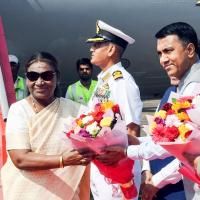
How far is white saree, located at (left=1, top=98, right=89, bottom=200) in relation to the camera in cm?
269

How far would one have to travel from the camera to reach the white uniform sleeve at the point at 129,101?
3471 millimetres

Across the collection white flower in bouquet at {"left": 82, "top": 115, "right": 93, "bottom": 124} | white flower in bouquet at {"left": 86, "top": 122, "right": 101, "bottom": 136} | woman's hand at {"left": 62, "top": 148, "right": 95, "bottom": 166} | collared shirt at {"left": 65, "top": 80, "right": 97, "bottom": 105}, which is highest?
white flower in bouquet at {"left": 82, "top": 115, "right": 93, "bottom": 124}

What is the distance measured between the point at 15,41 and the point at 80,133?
259 inches

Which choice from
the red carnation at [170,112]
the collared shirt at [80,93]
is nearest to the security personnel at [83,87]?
the collared shirt at [80,93]

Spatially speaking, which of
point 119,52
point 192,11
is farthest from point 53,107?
point 192,11

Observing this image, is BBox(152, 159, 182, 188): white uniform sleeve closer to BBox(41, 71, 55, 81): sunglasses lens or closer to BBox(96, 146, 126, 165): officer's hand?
BBox(96, 146, 126, 165): officer's hand

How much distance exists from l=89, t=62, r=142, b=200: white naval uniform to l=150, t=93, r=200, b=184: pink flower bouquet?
117 centimetres

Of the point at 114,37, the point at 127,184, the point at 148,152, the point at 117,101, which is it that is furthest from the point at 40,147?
the point at 114,37

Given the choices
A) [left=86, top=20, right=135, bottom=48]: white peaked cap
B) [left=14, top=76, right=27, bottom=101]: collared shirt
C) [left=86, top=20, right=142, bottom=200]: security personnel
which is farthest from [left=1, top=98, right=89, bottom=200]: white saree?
[left=14, top=76, right=27, bottom=101]: collared shirt

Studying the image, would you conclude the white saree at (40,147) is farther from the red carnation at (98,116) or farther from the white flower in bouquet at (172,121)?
the white flower in bouquet at (172,121)

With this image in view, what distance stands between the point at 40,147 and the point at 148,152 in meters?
0.58

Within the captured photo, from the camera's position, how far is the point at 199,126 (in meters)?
2.15

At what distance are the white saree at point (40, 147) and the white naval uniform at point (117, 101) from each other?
29.1 inches

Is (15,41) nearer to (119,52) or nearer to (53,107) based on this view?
(119,52)
